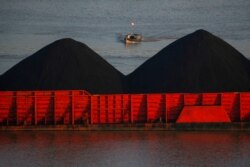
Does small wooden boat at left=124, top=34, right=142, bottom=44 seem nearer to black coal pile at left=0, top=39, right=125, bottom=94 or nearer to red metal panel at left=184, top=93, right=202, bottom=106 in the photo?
black coal pile at left=0, top=39, right=125, bottom=94

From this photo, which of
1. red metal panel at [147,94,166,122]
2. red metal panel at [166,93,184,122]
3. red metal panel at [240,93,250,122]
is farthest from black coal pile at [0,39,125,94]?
red metal panel at [240,93,250,122]

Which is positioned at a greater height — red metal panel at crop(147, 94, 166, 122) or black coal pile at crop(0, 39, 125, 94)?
black coal pile at crop(0, 39, 125, 94)

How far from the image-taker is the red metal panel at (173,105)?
34938 millimetres

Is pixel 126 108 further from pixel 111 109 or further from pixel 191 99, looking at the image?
pixel 191 99

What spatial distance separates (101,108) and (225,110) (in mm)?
5827

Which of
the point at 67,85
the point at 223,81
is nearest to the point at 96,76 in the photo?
the point at 67,85

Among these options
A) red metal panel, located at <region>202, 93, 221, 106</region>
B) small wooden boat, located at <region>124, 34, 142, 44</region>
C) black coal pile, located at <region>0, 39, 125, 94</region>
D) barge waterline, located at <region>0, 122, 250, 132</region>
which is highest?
small wooden boat, located at <region>124, 34, 142, 44</region>

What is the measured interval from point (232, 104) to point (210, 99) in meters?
1.06

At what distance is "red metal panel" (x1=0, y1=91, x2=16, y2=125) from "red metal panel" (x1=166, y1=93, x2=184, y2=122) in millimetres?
7358

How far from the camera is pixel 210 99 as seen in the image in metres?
35.1

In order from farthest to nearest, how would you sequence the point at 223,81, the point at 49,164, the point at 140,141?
the point at 223,81
the point at 140,141
the point at 49,164

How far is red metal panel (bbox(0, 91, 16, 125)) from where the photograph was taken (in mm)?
35688

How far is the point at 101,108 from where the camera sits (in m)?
35.3

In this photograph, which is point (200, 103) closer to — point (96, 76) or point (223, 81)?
point (223, 81)
